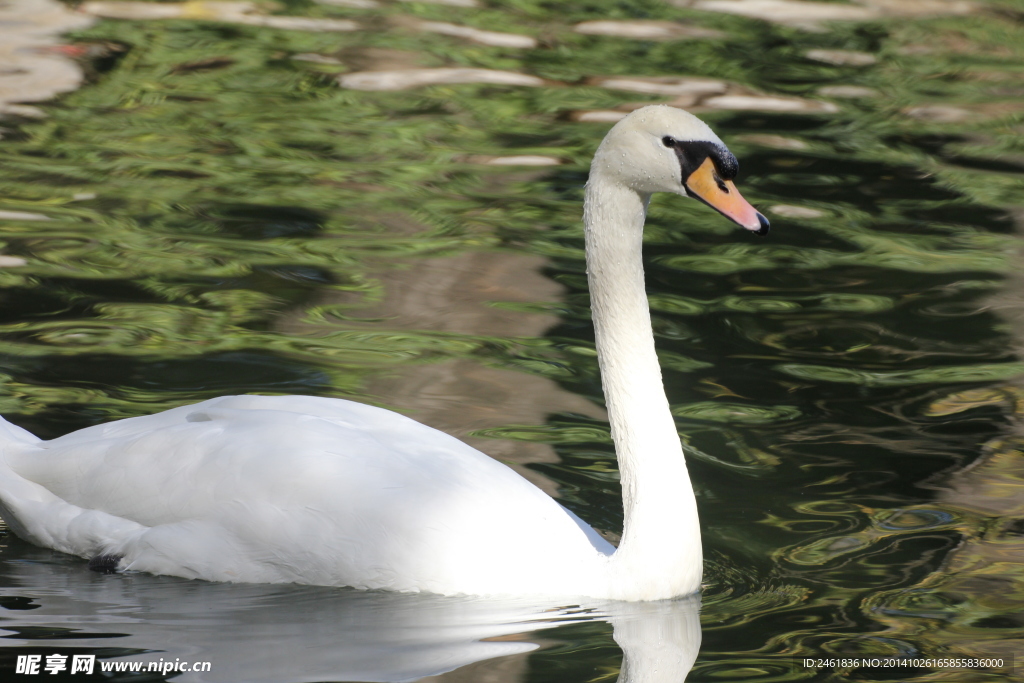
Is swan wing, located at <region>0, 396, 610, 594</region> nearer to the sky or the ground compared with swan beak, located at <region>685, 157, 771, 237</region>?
nearer to the ground

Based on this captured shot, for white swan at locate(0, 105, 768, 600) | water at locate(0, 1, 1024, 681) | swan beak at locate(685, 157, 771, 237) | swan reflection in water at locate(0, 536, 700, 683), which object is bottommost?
water at locate(0, 1, 1024, 681)

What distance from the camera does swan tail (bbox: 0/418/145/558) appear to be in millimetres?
4785

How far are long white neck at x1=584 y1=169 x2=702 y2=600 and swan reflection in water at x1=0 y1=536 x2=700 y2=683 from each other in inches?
4.8

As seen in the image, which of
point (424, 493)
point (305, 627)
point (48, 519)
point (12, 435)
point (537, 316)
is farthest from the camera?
point (537, 316)

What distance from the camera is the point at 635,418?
4.66 meters

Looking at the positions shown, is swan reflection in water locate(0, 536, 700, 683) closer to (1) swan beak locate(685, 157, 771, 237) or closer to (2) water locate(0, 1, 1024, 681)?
(2) water locate(0, 1, 1024, 681)

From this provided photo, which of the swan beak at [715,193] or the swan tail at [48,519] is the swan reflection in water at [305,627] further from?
the swan beak at [715,193]

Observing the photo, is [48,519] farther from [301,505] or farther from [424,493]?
[424,493]

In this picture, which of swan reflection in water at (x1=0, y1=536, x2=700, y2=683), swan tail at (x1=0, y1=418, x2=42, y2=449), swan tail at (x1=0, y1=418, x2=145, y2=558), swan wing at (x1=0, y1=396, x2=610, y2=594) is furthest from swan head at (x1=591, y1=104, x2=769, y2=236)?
swan tail at (x1=0, y1=418, x2=42, y2=449)

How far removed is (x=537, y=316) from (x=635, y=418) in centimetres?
296

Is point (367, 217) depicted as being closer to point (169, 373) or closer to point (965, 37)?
point (169, 373)

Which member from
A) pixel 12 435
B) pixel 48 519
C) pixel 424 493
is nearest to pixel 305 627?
pixel 424 493

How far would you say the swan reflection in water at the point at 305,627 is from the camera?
4105 millimetres

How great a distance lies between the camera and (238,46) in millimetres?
13648
